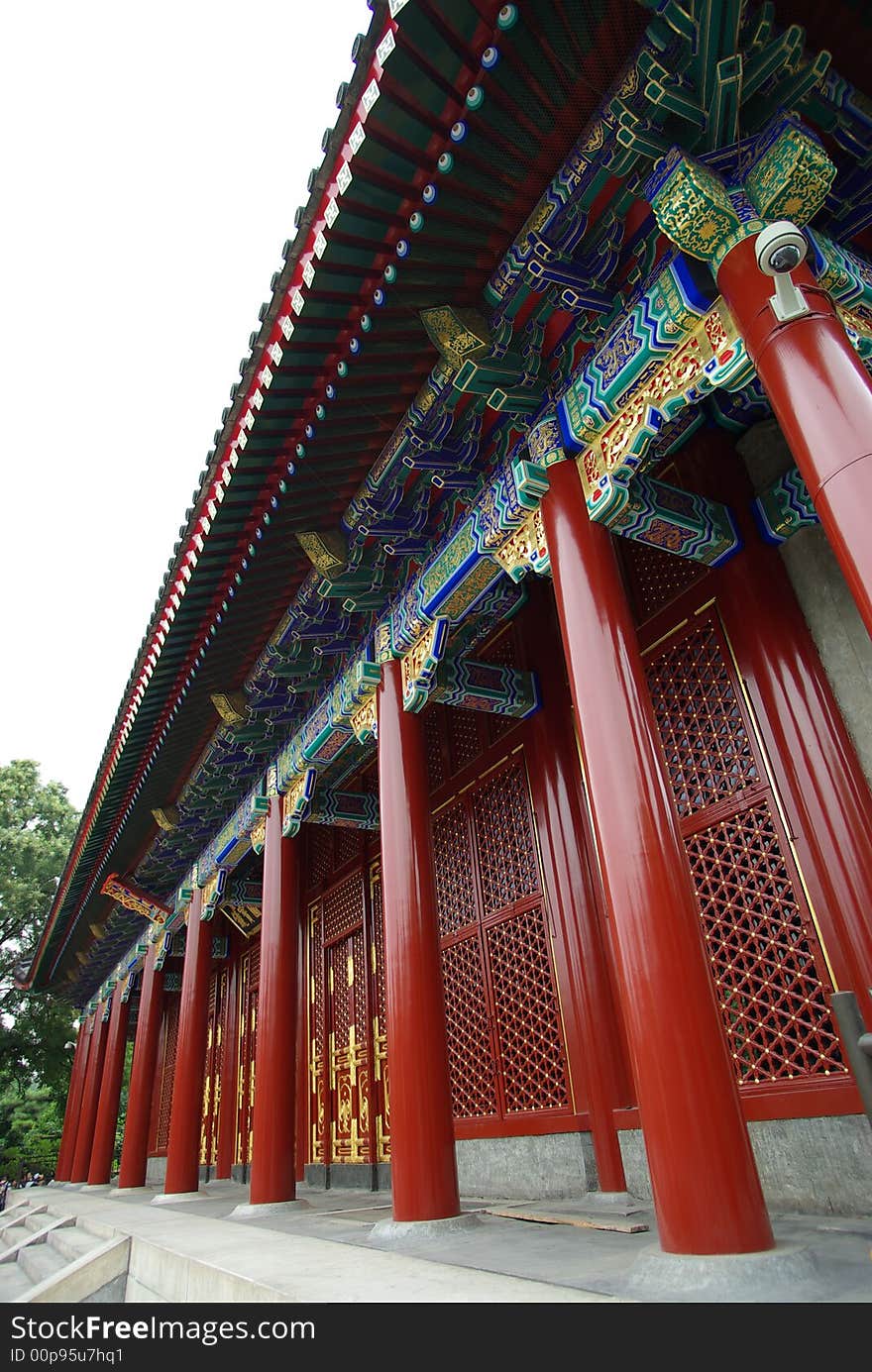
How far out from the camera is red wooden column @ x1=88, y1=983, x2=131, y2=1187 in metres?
14.4

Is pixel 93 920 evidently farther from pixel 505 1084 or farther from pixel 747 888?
pixel 747 888

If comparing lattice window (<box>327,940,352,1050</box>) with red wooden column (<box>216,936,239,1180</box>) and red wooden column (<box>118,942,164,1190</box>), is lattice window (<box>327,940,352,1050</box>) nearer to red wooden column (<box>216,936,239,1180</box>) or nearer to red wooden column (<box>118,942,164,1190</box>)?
red wooden column (<box>118,942,164,1190</box>)

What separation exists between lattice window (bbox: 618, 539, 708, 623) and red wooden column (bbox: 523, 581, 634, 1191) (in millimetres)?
1110

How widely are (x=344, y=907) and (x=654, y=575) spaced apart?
18.7ft

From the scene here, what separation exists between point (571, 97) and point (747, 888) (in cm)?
A: 388

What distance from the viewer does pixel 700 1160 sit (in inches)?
109

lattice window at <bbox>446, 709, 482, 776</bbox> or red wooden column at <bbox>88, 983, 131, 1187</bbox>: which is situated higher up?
lattice window at <bbox>446, 709, 482, 776</bbox>

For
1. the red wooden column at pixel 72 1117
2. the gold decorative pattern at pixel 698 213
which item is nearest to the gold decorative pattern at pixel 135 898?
the red wooden column at pixel 72 1117

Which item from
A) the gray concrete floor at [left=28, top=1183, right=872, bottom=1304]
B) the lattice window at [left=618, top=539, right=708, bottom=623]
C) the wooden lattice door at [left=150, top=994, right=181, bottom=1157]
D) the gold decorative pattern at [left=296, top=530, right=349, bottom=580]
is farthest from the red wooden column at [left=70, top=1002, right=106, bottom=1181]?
the lattice window at [left=618, top=539, right=708, bottom=623]

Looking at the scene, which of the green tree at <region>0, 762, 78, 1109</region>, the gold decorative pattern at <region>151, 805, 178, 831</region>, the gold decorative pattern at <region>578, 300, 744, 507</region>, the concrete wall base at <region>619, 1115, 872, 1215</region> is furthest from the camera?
the green tree at <region>0, 762, 78, 1109</region>

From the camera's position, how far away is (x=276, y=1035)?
273 inches

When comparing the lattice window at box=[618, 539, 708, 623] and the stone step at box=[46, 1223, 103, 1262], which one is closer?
the lattice window at box=[618, 539, 708, 623]

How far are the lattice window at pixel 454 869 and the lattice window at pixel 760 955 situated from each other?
2.68 meters

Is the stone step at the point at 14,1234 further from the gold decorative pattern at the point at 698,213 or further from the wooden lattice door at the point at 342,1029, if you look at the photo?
the gold decorative pattern at the point at 698,213
